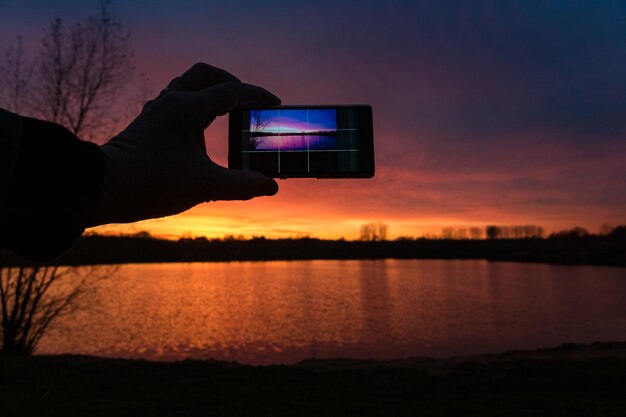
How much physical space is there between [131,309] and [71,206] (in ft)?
140

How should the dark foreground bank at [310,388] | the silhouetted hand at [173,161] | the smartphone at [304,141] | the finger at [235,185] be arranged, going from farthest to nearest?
the dark foreground bank at [310,388], the smartphone at [304,141], the finger at [235,185], the silhouetted hand at [173,161]

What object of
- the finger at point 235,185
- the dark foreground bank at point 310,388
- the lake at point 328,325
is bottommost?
the lake at point 328,325

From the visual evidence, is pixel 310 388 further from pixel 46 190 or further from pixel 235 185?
pixel 46 190

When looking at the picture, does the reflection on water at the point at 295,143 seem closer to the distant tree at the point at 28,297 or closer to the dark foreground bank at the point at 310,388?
the dark foreground bank at the point at 310,388

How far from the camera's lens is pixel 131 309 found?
39562 mm

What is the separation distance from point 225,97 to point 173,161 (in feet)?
1.53

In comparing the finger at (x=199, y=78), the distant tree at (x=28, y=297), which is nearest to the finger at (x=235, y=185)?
the finger at (x=199, y=78)

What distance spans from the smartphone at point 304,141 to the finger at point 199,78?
539 mm

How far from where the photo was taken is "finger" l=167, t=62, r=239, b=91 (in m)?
2.04

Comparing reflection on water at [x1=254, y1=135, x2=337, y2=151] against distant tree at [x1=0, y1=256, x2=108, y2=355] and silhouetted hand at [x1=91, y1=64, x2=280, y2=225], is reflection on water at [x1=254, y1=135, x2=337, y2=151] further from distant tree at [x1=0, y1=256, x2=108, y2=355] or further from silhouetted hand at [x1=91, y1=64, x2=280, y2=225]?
distant tree at [x1=0, y1=256, x2=108, y2=355]

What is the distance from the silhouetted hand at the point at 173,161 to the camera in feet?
4.54

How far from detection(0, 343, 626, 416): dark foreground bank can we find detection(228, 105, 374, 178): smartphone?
20.4 feet

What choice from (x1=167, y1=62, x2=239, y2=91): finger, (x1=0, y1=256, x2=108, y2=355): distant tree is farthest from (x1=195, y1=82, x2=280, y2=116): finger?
(x1=0, y1=256, x2=108, y2=355): distant tree

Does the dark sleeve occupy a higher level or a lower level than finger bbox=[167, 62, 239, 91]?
lower
